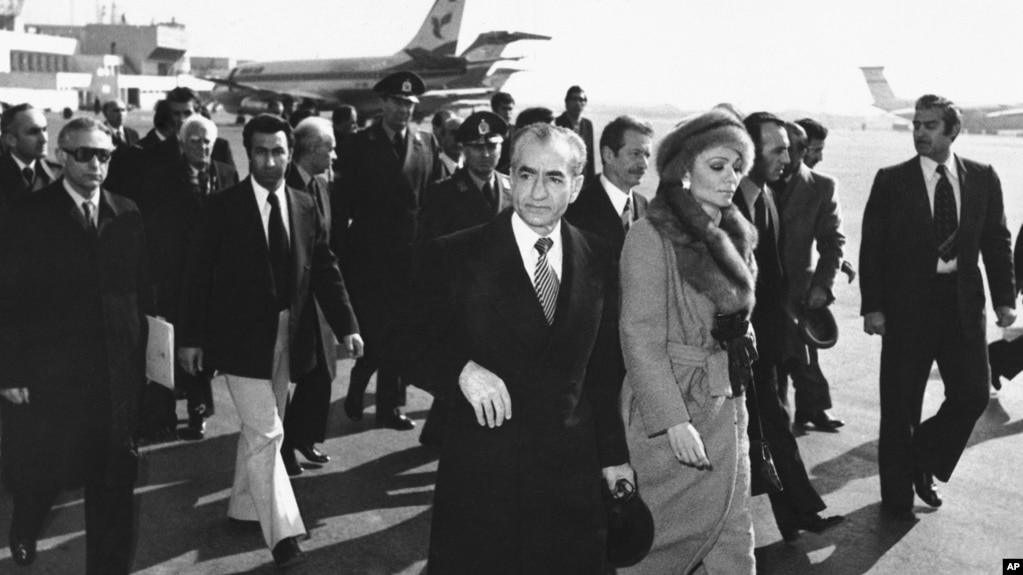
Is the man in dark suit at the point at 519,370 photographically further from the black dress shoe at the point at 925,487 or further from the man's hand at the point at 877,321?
the black dress shoe at the point at 925,487

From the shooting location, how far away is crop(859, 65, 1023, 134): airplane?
79188 millimetres

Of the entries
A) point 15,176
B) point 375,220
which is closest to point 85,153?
point 375,220

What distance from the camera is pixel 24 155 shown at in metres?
8.08

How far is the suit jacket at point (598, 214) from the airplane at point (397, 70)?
1778 inches

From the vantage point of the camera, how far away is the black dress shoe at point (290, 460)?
618 cm

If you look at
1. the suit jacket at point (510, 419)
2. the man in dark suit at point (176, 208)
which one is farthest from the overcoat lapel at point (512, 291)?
the man in dark suit at point (176, 208)

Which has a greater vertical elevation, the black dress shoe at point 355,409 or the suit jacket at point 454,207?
the suit jacket at point 454,207

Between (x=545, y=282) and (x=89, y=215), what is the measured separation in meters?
2.09

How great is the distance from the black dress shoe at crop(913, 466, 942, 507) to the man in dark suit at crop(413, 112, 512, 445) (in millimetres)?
2573

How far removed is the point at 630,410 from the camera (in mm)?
3850

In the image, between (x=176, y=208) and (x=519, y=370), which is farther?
(x=176, y=208)

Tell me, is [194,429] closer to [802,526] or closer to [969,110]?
[802,526]

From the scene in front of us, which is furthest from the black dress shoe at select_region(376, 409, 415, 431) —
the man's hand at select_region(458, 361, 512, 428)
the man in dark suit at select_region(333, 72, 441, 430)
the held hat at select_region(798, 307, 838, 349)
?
the man's hand at select_region(458, 361, 512, 428)

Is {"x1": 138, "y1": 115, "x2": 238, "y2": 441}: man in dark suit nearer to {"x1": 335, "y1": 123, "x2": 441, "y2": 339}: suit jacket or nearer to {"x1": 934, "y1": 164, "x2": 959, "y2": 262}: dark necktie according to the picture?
{"x1": 335, "y1": 123, "x2": 441, "y2": 339}: suit jacket
